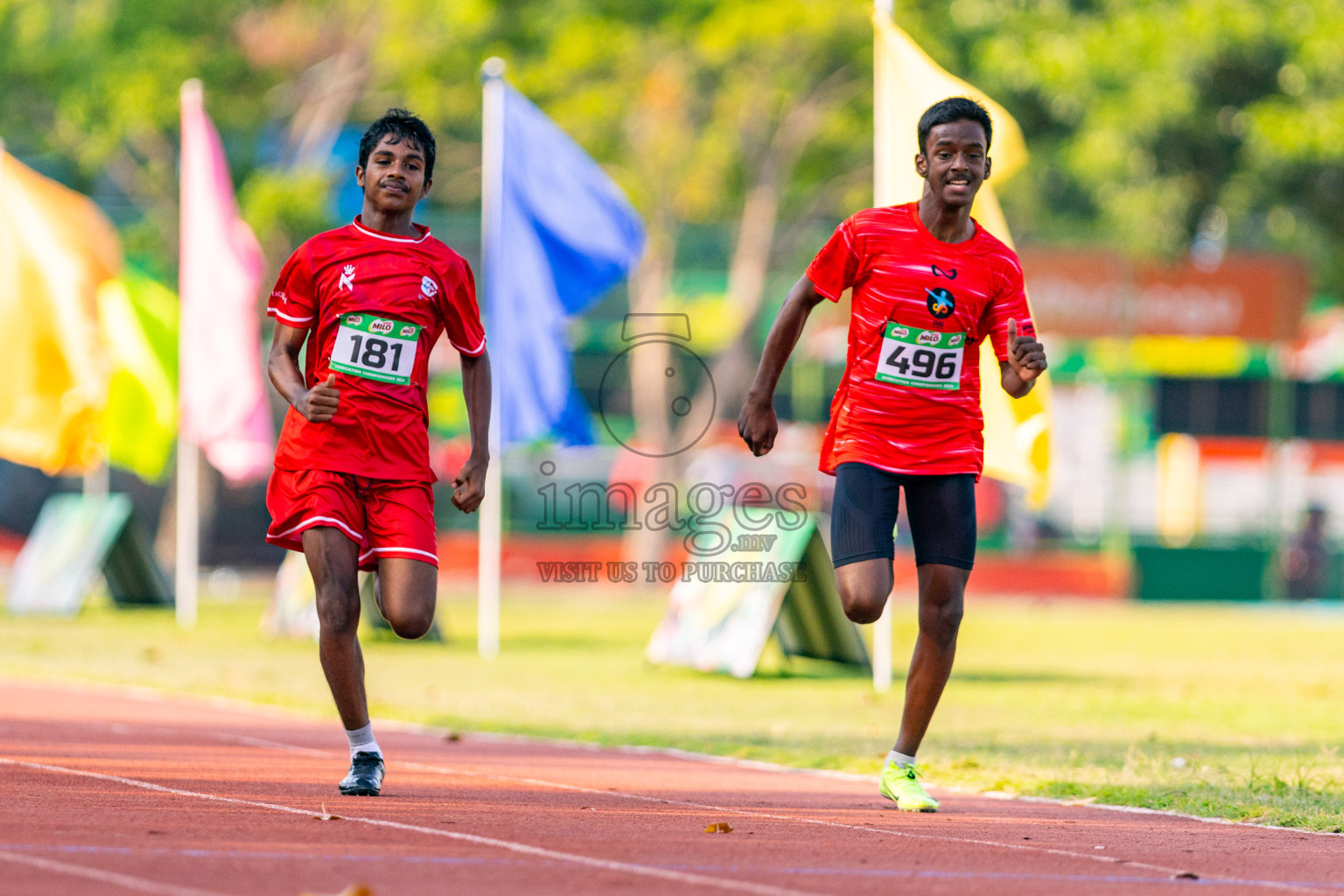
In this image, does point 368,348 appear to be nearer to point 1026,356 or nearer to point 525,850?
point 525,850

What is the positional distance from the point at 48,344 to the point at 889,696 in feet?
32.9

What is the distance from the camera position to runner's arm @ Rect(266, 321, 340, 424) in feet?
22.0

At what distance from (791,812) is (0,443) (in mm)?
13992

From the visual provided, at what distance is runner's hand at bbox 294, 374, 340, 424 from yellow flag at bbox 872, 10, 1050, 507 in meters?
6.73

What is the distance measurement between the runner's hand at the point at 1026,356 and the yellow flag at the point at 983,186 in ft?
18.3

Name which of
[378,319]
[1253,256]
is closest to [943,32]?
[1253,256]

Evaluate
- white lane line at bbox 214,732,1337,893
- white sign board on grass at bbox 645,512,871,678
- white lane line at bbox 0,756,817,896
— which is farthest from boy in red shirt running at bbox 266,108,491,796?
white sign board on grass at bbox 645,512,871,678

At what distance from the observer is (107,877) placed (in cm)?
498

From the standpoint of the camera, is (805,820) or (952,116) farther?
(952,116)

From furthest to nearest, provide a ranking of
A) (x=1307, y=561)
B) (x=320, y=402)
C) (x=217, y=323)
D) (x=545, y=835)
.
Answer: (x=1307, y=561) < (x=217, y=323) < (x=320, y=402) < (x=545, y=835)

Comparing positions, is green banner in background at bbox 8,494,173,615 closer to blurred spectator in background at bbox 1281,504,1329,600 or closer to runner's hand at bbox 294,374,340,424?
runner's hand at bbox 294,374,340,424

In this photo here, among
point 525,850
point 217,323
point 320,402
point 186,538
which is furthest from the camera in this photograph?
point 186,538

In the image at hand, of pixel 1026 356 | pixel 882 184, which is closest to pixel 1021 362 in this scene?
pixel 1026 356

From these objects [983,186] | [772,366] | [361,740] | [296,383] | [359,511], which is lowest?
[361,740]
